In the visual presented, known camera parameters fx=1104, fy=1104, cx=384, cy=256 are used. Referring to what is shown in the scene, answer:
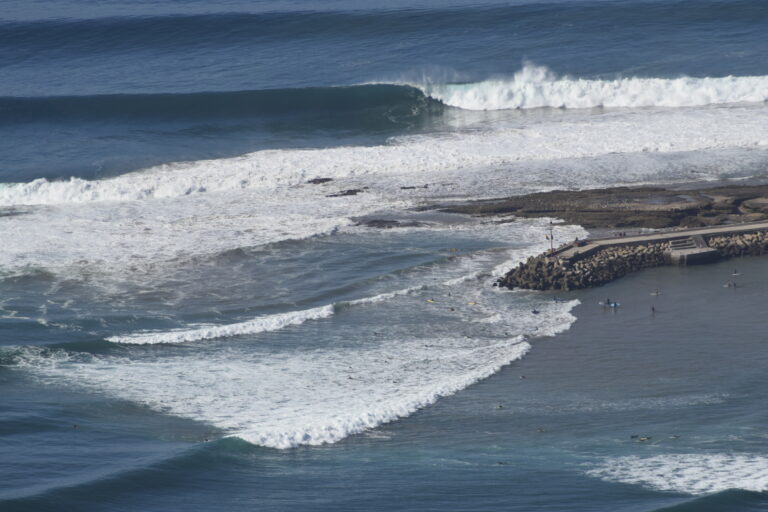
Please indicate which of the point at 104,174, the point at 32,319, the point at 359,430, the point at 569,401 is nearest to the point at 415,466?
the point at 359,430

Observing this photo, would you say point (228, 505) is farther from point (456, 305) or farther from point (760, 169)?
point (760, 169)

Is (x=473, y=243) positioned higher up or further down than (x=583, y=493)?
higher up

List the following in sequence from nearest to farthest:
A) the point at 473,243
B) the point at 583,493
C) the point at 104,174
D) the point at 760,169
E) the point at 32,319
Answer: the point at 583,493
the point at 32,319
the point at 473,243
the point at 760,169
the point at 104,174

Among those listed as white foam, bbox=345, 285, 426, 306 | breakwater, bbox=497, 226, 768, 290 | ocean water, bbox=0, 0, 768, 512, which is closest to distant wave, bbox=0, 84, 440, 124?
Answer: ocean water, bbox=0, 0, 768, 512

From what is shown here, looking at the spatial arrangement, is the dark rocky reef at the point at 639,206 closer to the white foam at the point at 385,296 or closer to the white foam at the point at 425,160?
the white foam at the point at 425,160

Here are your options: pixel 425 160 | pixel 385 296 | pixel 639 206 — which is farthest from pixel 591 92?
pixel 385 296
